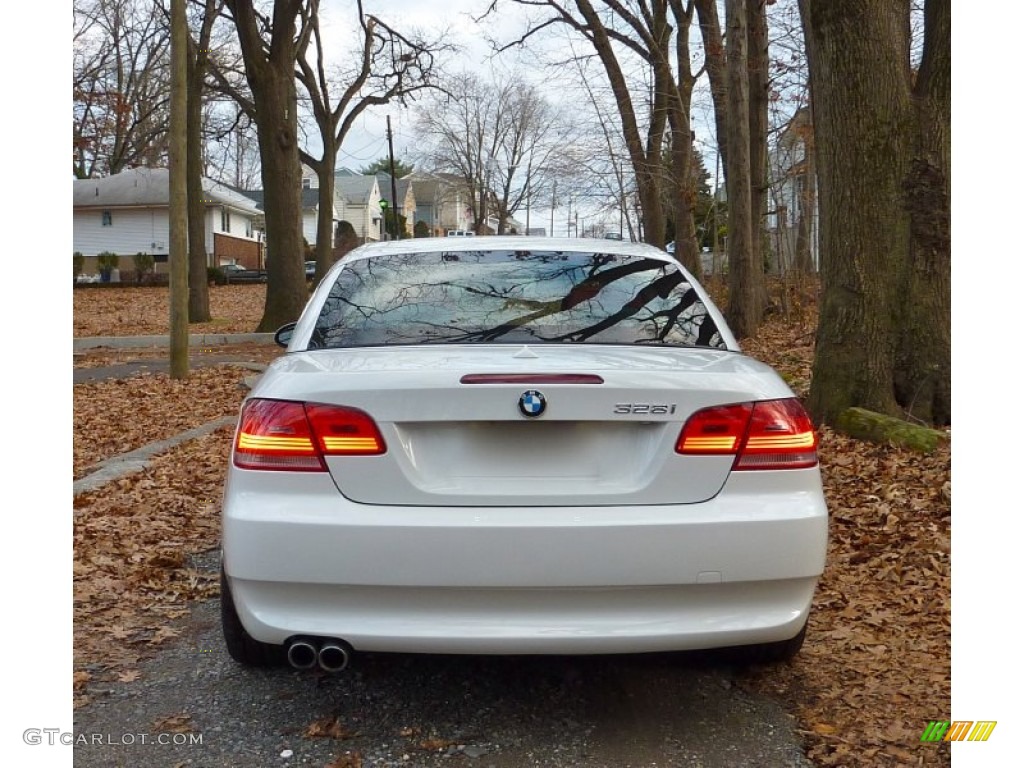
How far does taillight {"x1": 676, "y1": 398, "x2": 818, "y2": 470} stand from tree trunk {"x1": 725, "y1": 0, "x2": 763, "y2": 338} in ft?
42.6

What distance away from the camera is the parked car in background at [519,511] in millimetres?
2871

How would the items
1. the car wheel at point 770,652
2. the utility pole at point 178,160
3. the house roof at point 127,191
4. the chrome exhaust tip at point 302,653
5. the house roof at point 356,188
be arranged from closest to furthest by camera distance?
the chrome exhaust tip at point 302,653
the car wheel at point 770,652
the utility pole at point 178,160
the house roof at point 127,191
the house roof at point 356,188

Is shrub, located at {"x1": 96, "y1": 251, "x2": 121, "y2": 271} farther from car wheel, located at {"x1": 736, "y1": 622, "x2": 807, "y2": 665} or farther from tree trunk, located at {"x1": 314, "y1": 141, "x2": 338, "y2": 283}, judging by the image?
car wheel, located at {"x1": 736, "y1": 622, "x2": 807, "y2": 665}

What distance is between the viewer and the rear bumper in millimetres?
2859

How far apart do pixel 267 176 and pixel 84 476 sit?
11.9 meters

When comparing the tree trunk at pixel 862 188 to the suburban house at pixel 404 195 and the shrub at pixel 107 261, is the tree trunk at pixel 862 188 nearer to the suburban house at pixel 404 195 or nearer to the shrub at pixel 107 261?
the shrub at pixel 107 261

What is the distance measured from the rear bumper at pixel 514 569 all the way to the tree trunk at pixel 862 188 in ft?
15.1

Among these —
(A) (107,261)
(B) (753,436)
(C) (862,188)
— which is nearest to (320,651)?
(B) (753,436)

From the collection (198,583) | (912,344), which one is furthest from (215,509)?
(912,344)

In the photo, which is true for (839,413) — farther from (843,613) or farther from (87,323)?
(87,323)

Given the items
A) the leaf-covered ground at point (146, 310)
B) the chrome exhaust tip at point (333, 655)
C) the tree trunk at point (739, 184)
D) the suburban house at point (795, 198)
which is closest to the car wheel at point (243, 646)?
the chrome exhaust tip at point (333, 655)

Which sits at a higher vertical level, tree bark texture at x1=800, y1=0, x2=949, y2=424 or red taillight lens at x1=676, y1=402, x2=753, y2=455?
tree bark texture at x1=800, y1=0, x2=949, y2=424

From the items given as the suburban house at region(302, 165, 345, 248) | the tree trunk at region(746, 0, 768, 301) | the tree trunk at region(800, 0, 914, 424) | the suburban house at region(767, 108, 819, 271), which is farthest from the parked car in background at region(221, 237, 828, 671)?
the suburban house at region(302, 165, 345, 248)

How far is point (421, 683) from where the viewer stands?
12.0ft
